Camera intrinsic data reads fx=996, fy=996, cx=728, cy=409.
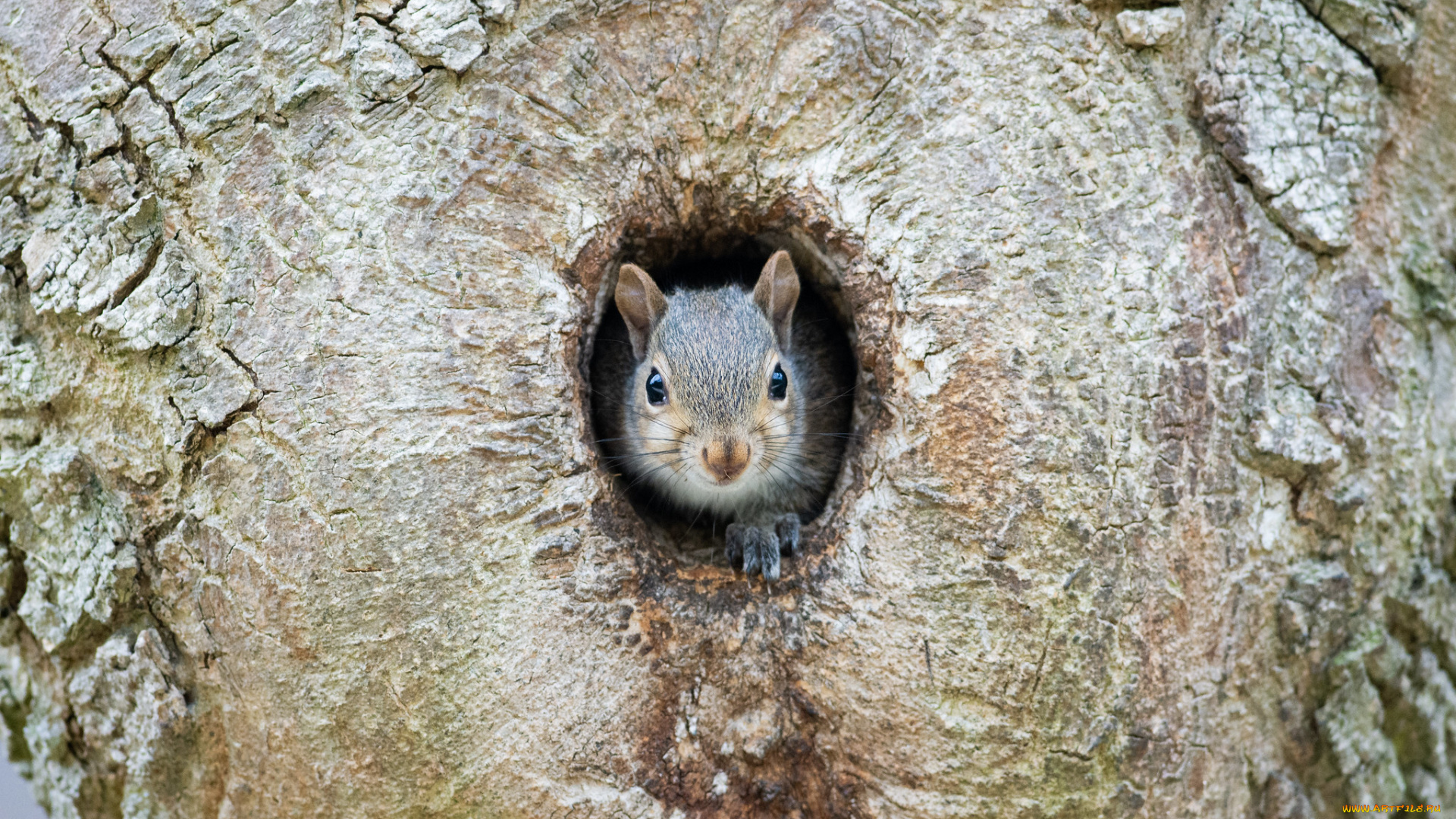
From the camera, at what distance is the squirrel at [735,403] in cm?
271

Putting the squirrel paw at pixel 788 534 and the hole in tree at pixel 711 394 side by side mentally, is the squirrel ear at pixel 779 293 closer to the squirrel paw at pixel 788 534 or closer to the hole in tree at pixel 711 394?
the hole in tree at pixel 711 394

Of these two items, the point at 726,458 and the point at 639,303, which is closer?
the point at 726,458

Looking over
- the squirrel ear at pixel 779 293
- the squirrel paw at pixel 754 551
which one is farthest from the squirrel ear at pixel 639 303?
the squirrel paw at pixel 754 551

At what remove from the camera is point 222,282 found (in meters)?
2.14

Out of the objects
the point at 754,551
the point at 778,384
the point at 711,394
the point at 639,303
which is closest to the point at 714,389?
the point at 711,394

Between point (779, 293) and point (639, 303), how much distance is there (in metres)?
0.41

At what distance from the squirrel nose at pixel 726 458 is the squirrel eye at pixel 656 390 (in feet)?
1.19

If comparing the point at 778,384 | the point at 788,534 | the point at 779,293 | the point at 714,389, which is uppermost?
the point at 779,293

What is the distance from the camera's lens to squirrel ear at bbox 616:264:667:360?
2.72 m

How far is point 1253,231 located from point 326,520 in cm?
214

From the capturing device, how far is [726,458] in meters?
2.55

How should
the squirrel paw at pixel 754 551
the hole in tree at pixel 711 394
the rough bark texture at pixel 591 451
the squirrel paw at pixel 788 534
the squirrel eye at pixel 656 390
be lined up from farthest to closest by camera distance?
1. the squirrel eye at pixel 656 390
2. the hole in tree at pixel 711 394
3. the squirrel paw at pixel 788 534
4. the squirrel paw at pixel 754 551
5. the rough bark texture at pixel 591 451

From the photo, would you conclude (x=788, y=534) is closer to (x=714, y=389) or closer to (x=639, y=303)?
(x=714, y=389)

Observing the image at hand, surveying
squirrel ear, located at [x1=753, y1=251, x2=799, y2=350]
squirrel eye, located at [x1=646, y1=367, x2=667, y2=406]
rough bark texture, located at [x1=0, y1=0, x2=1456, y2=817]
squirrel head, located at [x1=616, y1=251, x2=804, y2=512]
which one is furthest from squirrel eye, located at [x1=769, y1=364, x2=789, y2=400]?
rough bark texture, located at [x1=0, y1=0, x2=1456, y2=817]
